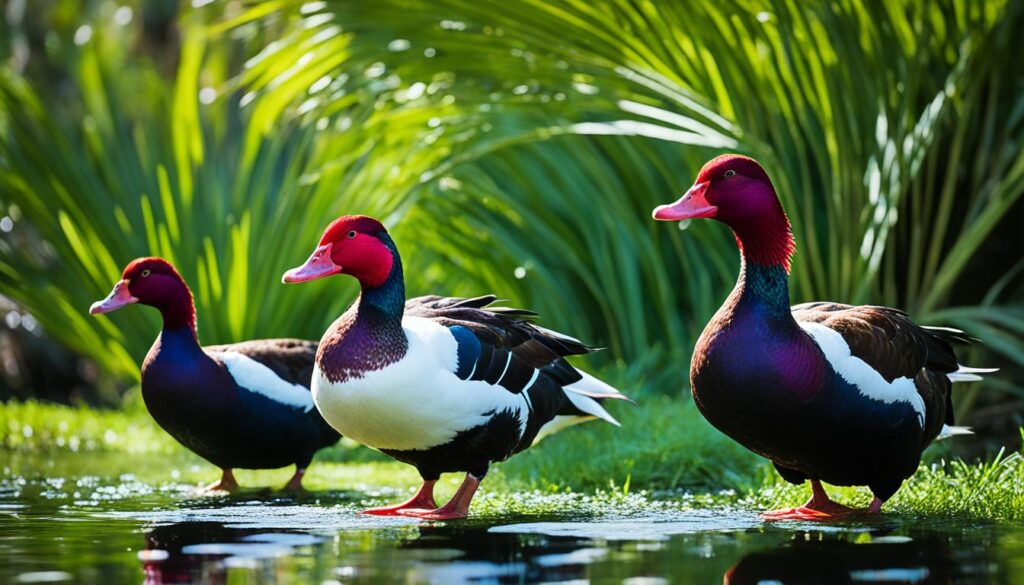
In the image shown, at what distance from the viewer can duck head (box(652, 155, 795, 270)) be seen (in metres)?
5.46

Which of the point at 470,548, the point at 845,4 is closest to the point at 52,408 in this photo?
the point at 845,4

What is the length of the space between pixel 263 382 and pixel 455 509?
1.75 m

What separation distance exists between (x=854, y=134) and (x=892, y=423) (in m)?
3.19

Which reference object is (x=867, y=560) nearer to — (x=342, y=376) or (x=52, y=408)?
(x=342, y=376)

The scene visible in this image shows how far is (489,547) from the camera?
463cm

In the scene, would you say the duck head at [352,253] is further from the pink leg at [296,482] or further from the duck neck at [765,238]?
the pink leg at [296,482]

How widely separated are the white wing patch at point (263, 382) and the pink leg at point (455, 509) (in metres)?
1.54

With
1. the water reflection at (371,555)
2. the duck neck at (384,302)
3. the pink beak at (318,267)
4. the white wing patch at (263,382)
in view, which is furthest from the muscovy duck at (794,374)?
the white wing patch at (263,382)

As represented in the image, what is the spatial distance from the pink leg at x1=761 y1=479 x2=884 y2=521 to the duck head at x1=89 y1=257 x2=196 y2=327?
3.05 metres

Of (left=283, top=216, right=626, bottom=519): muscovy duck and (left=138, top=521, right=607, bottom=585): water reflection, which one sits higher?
(left=283, top=216, right=626, bottom=519): muscovy duck

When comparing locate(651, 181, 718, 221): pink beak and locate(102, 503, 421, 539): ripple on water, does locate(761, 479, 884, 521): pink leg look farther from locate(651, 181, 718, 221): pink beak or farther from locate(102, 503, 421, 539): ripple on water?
locate(102, 503, 421, 539): ripple on water

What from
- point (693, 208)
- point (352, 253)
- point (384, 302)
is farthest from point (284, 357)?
point (693, 208)

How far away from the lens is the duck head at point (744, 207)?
5457 mm

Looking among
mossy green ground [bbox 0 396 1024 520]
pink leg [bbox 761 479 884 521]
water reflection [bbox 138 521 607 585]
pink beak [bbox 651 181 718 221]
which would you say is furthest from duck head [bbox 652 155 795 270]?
water reflection [bbox 138 521 607 585]
